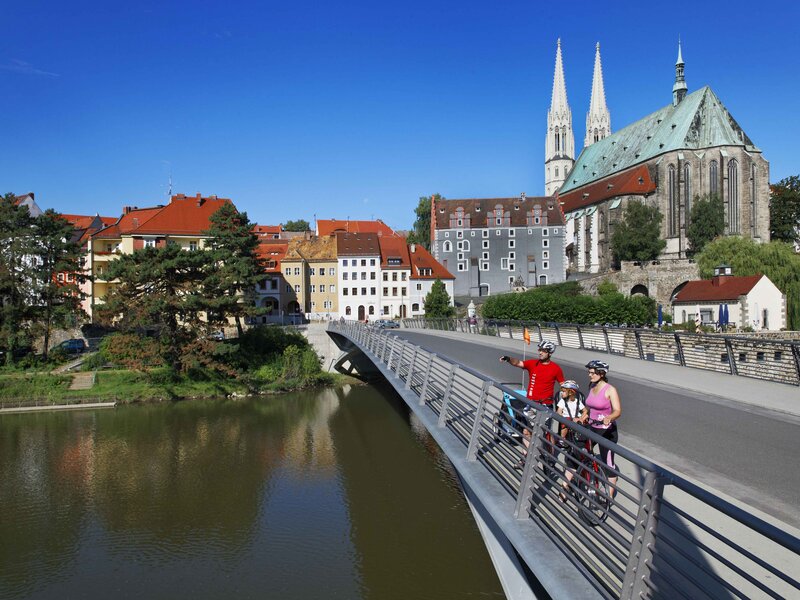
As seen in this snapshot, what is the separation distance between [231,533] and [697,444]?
39.3 feet

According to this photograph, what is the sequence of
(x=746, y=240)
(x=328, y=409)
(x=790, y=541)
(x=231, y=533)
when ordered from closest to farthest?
(x=790, y=541) < (x=231, y=533) < (x=328, y=409) < (x=746, y=240)

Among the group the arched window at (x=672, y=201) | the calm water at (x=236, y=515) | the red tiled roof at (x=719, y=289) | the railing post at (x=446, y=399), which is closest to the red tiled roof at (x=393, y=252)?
the red tiled roof at (x=719, y=289)

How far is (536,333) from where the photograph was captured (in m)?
29.2

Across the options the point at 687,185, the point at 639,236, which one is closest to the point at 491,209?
the point at 639,236

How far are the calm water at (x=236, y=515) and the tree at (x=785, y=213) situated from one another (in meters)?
65.3

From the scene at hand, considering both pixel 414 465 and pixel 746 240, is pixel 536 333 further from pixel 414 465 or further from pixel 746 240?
pixel 746 240

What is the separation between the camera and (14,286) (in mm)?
39812

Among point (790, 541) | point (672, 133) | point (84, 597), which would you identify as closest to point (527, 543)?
point (790, 541)

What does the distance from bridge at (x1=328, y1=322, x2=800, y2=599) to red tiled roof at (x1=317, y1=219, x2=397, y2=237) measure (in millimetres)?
73591

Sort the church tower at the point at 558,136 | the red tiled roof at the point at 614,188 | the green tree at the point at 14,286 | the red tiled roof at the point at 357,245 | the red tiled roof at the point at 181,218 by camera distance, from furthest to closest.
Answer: the church tower at the point at 558,136 < the red tiled roof at the point at 614,188 < the red tiled roof at the point at 357,245 < the red tiled roof at the point at 181,218 < the green tree at the point at 14,286

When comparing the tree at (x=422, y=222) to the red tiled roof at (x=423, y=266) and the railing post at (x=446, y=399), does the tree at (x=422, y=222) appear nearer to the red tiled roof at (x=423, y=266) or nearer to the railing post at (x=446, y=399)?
the red tiled roof at (x=423, y=266)

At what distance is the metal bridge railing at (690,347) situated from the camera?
14119 millimetres

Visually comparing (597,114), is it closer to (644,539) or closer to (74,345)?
(74,345)

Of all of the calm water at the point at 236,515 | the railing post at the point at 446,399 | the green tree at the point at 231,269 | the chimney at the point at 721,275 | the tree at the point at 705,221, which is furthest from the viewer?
the tree at the point at 705,221
